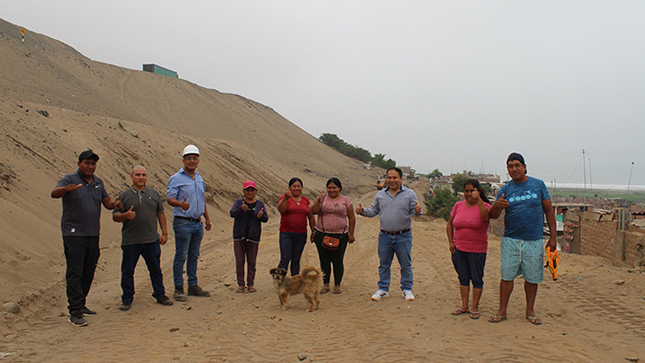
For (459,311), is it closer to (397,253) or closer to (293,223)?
(397,253)

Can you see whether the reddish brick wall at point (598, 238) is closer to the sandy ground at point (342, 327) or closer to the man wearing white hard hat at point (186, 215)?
the sandy ground at point (342, 327)

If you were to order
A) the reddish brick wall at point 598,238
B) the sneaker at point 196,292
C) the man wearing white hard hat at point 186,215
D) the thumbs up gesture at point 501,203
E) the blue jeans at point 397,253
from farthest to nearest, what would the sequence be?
1. the reddish brick wall at point 598,238
2. the sneaker at point 196,292
3. the blue jeans at point 397,253
4. the man wearing white hard hat at point 186,215
5. the thumbs up gesture at point 501,203

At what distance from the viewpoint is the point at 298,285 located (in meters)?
5.81

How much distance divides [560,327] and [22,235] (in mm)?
8556

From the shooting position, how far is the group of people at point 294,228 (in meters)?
4.91

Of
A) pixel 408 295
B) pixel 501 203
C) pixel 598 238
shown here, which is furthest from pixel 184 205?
pixel 598 238

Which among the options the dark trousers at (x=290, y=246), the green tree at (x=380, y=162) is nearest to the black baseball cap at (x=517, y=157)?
the dark trousers at (x=290, y=246)

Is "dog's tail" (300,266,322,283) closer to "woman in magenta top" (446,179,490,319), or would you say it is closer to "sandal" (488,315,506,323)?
"woman in magenta top" (446,179,490,319)

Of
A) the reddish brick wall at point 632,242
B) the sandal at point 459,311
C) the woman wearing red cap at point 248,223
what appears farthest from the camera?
the reddish brick wall at point 632,242

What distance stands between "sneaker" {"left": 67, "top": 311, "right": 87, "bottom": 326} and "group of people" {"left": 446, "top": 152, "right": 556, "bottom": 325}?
4567mm

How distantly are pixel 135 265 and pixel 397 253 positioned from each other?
3.65m

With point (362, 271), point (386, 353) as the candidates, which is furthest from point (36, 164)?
point (386, 353)

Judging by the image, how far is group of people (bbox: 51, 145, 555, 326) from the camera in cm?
491

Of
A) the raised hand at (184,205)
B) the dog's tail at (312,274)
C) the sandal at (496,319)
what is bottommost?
the sandal at (496,319)
